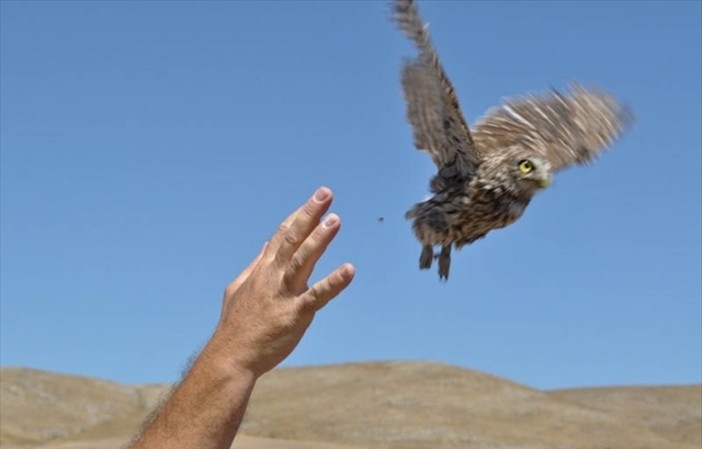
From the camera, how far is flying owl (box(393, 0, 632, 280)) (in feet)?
10.7

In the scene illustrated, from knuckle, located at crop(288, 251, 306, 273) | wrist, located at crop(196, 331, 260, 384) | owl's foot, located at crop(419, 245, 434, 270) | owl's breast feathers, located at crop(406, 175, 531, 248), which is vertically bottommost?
wrist, located at crop(196, 331, 260, 384)

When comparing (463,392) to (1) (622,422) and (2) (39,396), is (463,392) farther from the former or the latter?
(2) (39,396)

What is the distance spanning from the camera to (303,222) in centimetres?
253

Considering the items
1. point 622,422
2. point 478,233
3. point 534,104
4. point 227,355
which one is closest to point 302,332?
point 227,355

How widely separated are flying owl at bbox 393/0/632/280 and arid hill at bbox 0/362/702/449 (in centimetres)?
4819

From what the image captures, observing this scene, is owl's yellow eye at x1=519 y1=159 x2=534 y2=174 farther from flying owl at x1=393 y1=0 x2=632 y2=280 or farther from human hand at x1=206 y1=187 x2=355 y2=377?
human hand at x1=206 y1=187 x2=355 y2=377

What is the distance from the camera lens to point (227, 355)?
8.55 ft

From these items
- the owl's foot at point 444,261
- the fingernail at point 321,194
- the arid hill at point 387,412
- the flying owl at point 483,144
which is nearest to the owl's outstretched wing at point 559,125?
the flying owl at point 483,144

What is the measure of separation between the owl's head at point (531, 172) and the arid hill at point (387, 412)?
160ft

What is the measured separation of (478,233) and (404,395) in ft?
227

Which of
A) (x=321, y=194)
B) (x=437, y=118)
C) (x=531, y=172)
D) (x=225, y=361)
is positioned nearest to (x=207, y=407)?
(x=225, y=361)

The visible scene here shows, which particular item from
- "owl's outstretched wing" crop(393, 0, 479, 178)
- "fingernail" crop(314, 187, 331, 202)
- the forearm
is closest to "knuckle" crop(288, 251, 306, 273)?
"fingernail" crop(314, 187, 331, 202)

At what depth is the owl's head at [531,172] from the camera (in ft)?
10.9

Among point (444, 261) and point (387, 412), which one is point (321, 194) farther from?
point (387, 412)
